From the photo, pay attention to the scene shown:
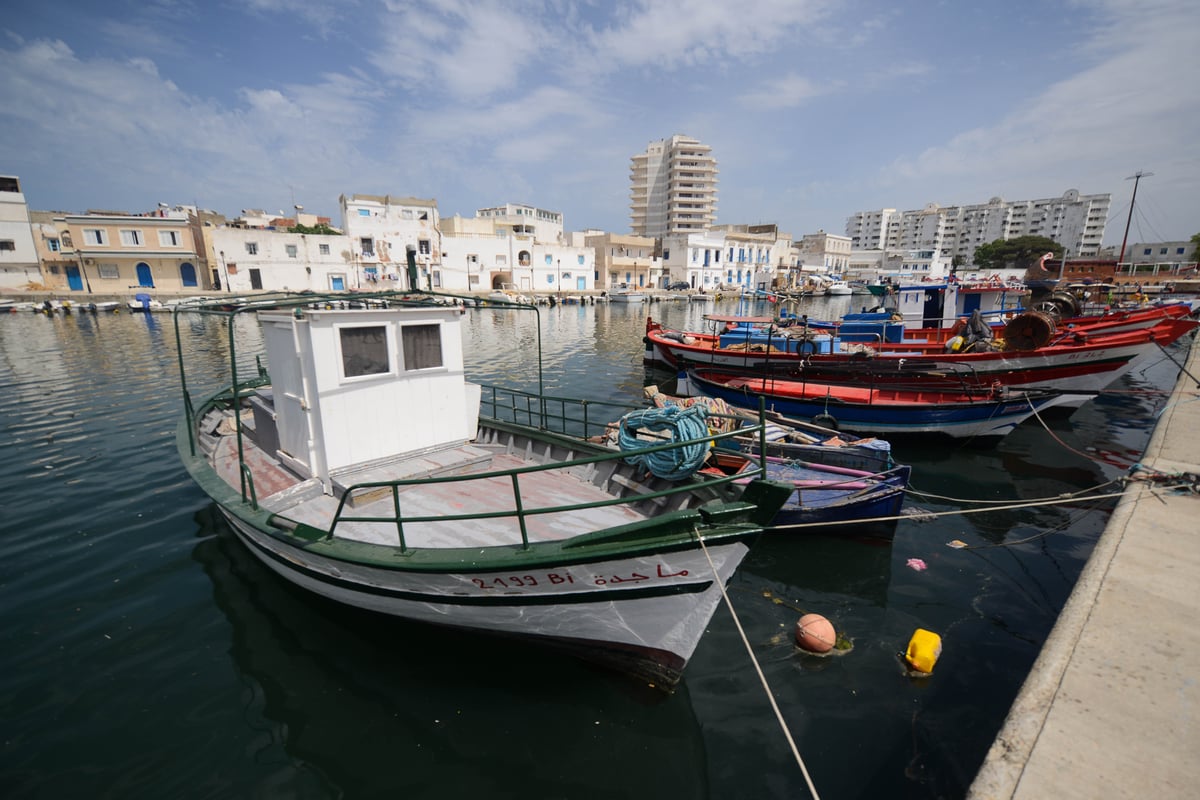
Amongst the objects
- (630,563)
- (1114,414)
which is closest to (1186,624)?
(630,563)

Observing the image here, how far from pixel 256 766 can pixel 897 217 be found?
190021 millimetres

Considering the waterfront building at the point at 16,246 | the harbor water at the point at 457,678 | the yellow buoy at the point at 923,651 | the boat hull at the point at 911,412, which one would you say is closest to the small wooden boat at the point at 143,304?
the waterfront building at the point at 16,246

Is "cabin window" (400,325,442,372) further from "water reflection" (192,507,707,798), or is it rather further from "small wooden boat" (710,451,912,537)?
"small wooden boat" (710,451,912,537)

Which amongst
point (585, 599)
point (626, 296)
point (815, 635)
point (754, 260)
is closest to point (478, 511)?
point (585, 599)

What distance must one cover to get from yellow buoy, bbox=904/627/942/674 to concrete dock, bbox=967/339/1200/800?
1.60m

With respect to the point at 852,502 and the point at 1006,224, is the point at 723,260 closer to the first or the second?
the point at 852,502

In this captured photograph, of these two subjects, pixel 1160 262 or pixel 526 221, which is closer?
pixel 526 221

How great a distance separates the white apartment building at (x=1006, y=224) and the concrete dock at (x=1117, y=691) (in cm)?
14385

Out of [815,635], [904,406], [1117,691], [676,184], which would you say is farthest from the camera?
[676,184]

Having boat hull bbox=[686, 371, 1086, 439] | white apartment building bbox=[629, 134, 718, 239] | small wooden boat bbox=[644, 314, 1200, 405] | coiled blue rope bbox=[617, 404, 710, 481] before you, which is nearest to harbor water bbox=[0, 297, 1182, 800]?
coiled blue rope bbox=[617, 404, 710, 481]

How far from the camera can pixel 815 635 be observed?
6168 mm

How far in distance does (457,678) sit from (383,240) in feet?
200

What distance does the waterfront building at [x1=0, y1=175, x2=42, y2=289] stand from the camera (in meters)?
50.2

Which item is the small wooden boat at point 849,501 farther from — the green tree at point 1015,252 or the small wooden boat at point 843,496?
the green tree at point 1015,252
